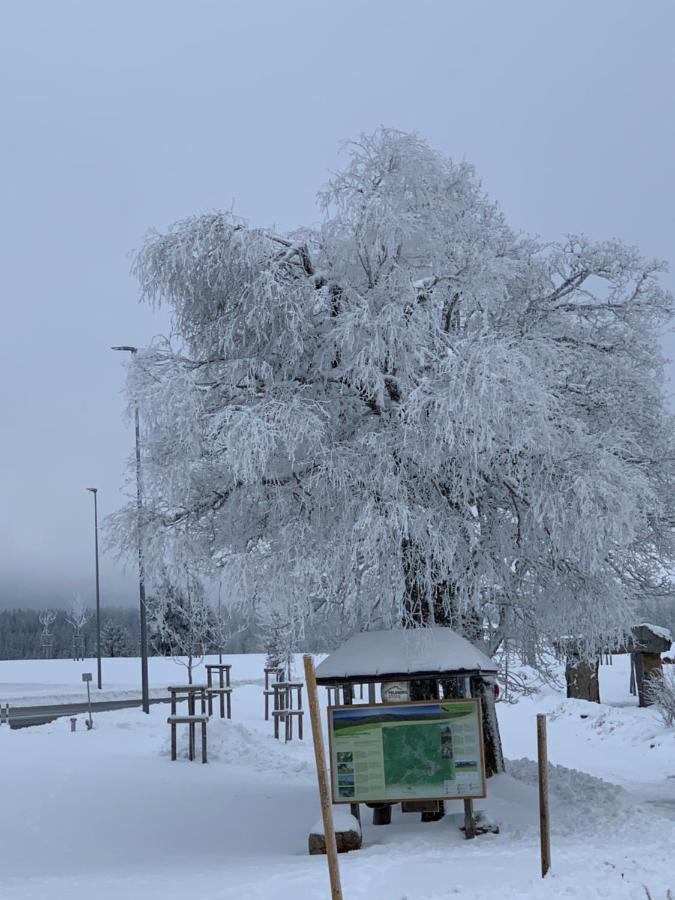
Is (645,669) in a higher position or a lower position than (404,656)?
lower

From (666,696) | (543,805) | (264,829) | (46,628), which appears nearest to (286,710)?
(666,696)

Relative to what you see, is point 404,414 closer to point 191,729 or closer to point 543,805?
point 543,805

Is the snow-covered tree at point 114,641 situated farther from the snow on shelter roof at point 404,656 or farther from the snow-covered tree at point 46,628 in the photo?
A: the snow on shelter roof at point 404,656

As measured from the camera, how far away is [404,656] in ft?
38.0

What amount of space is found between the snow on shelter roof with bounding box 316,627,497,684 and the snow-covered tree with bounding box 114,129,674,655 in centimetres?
53

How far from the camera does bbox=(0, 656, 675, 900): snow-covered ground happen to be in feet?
28.8

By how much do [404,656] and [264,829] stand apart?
144 inches

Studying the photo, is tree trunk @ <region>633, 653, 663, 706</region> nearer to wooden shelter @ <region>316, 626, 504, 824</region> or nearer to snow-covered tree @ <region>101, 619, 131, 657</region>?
wooden shelter @ <region>316, 626, 504, 824</region>

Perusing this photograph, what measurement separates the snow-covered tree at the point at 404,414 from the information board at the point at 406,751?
146 cm

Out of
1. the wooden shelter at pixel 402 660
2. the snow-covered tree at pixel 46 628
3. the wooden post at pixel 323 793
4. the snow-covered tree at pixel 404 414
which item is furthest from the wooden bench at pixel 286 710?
the snow-covered tree at pixel 46 628

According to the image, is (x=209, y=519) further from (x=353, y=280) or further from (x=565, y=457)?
(x=565, y=457)

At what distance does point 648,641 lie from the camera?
25.8 metres

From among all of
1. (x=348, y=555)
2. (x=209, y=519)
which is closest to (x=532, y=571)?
(x=348, y=555)

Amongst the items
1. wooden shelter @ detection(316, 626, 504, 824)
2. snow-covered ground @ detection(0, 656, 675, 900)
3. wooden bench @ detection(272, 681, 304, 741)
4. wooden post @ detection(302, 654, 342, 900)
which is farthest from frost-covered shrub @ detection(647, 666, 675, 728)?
wooden post @ detection(302, 654, 342, 900)
